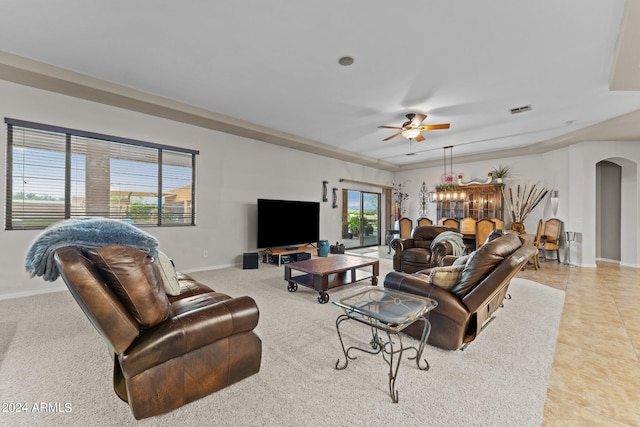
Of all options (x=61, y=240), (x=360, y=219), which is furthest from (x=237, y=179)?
(x=360, y=219)

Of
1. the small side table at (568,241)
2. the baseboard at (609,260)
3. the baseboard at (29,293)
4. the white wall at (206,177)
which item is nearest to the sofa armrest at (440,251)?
the white wall at (206,177)

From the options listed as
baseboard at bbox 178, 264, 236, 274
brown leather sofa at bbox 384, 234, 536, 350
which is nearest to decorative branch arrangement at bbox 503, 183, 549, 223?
brown leather sofa at bbox 384, 234, 536, 350

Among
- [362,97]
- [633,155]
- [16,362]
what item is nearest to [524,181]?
[633,155]

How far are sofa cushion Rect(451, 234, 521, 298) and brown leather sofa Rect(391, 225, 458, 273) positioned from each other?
2.22m

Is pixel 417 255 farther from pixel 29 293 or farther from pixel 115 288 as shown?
pixel 29 293

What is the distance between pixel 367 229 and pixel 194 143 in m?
6.07

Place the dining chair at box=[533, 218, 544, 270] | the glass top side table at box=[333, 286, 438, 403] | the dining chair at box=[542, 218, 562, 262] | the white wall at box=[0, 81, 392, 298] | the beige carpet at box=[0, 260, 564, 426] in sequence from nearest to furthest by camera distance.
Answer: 1. the beige carpet at box=[0, 260, 564, 426]
2. the glass top side table at box=[333, 286, 438, 403]
3. the white wall at box=[0, 81, 392, 298]
4. the dining chair at box=[533, 218, 544, 270]
5. the dining chair at box=[542, 218, 562, 262]

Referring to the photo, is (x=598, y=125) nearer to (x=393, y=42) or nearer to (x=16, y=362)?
(x=393, y=42)

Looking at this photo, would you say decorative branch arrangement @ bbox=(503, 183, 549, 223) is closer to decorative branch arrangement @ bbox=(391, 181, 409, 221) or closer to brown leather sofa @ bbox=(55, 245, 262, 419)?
decorative branch arrangement @ bbox=(391, 181, 409, 221)

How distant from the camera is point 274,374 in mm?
1998

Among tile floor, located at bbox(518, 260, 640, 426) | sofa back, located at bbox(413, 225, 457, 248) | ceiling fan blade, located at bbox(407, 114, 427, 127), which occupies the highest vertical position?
ceiling fan blade, located at bbox(407, 114, 427, 127)

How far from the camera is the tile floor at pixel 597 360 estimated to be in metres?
1.68

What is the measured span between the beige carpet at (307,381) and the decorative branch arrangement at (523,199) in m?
5.24

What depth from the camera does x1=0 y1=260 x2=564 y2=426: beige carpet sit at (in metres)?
1.60
